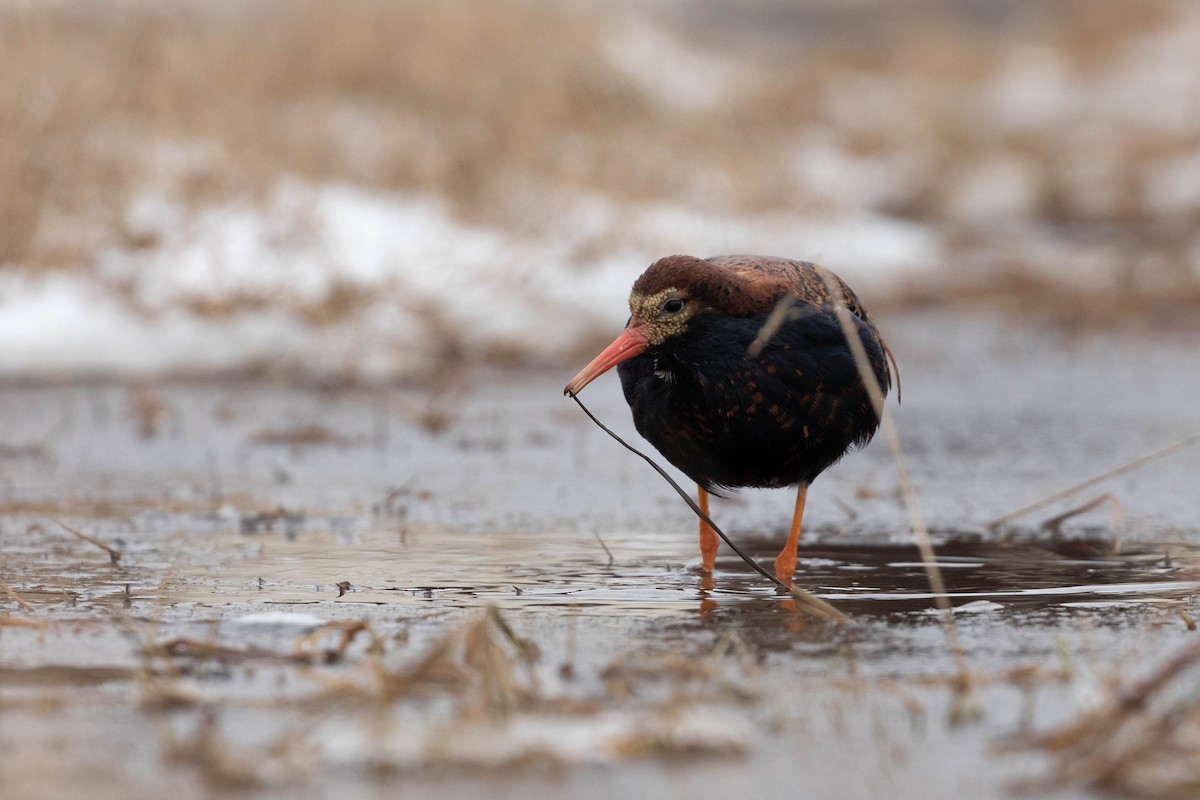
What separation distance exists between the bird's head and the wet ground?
0.68m

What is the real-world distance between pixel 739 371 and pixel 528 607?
34.9 inches

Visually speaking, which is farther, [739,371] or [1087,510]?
[1087,510]

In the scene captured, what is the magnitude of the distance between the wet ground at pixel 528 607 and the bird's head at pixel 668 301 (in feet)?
2.23

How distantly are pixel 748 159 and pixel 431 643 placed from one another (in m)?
9.50

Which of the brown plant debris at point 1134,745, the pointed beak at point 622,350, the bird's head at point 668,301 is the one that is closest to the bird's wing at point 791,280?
the bird's head at point 668,301

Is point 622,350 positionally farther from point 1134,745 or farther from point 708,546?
point 1134,745

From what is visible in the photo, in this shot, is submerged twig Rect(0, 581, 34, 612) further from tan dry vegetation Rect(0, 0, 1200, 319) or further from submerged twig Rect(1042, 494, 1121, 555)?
tan dry vegetation Rect(0, 0, 1200, 319)

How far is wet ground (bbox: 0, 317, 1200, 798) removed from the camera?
2.65 metres

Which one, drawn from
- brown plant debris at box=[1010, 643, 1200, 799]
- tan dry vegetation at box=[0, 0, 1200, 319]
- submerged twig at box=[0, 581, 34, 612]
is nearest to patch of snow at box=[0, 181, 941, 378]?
tan dry vegetation at box=[0, 0, 1200, 319]

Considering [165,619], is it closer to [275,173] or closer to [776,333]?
[776,333]

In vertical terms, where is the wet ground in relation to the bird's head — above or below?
below

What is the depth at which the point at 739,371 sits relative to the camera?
168 inches

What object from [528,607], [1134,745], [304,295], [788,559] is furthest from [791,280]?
[304,295]

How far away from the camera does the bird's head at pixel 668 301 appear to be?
4293 mm
